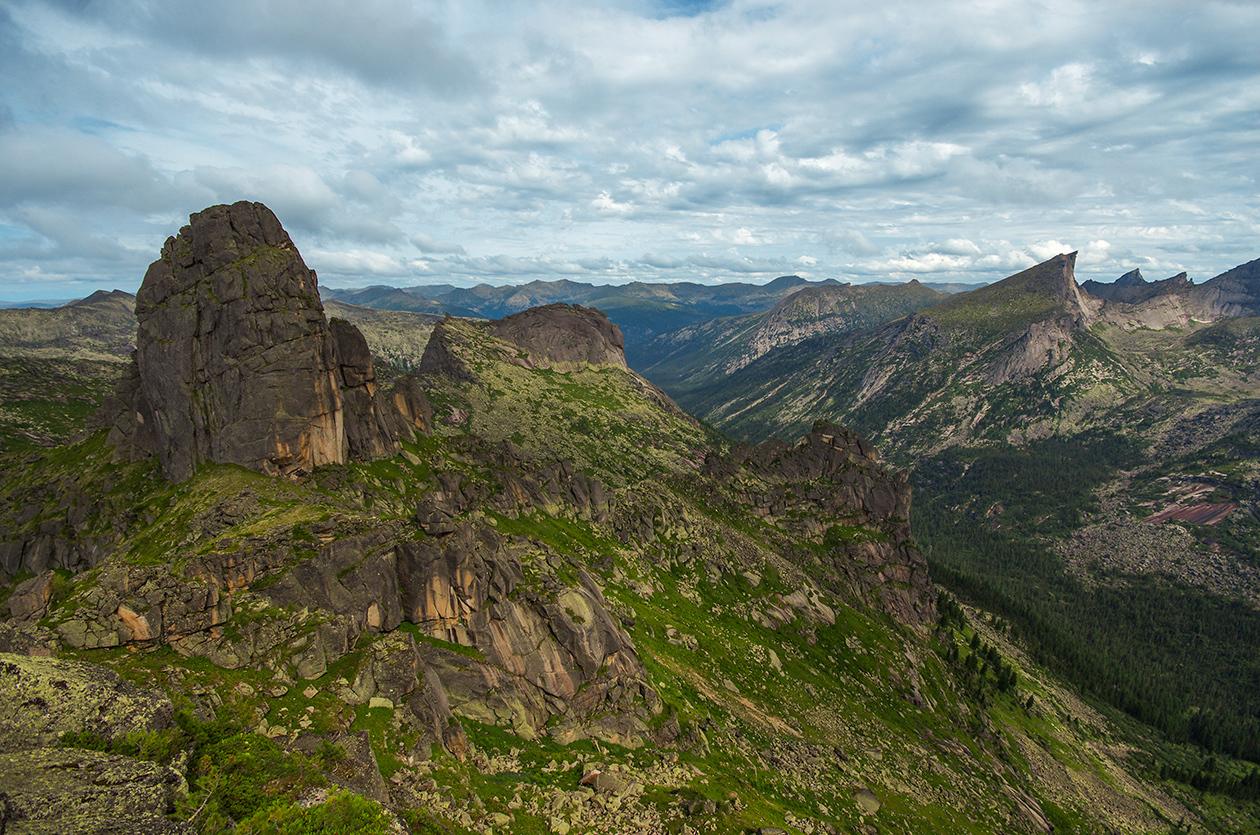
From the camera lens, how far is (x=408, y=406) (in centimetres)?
12306

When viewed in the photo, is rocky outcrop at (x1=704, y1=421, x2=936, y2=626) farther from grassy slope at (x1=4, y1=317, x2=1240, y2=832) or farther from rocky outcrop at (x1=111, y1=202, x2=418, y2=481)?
rocky outcrop at (x1=111, y1=202, x2=418, y2=481)

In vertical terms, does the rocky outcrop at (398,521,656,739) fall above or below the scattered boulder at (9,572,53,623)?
below

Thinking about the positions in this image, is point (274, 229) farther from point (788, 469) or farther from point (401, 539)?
point (788, 469)

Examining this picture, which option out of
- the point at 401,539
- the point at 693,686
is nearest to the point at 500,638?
the point at 401,539

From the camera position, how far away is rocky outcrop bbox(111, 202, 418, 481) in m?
81.0

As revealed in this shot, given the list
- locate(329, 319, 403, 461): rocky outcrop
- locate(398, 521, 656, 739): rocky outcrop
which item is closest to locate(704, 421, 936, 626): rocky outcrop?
locate(398, 521, 656, 739): rocky outcrop

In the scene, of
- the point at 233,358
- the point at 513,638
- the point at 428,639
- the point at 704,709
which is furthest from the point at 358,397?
the point at 704,709

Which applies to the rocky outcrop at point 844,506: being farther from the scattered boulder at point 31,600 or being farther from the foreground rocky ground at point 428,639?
the scattered boulder at point 31,600

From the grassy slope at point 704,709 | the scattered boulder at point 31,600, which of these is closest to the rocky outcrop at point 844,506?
the grassy slope at point 704,709

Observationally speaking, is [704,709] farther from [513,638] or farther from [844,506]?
[844,506]

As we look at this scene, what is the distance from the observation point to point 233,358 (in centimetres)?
8206

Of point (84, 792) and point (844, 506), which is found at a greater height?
point (84, 792)

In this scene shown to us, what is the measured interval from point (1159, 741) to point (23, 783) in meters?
249

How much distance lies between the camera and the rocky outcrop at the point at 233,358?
81.0 m
